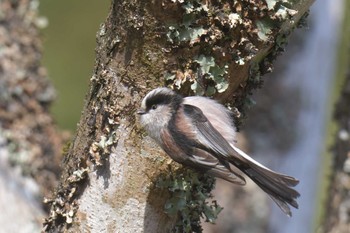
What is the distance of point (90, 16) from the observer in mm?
7938

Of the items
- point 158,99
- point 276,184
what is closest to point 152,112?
point 158,99

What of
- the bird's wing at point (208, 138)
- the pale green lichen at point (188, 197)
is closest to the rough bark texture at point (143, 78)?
the pale green lichen at point (188, 197)

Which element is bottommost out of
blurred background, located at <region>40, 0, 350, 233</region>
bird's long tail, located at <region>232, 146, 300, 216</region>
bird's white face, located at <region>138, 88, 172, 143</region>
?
bird's long tail, located at <region>232, 146, 300, 216</region>

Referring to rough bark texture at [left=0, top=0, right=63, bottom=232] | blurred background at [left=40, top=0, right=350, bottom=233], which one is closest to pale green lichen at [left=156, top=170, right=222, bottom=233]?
rough bark texture at [left=0, top=0, right=63, bottom=232]

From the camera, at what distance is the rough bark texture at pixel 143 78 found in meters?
2.26

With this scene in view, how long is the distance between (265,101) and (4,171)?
3.03m

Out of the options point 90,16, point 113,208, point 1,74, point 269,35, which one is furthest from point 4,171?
point 90,16

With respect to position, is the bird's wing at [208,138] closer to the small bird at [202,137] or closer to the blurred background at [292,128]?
the small bird at [202,137]

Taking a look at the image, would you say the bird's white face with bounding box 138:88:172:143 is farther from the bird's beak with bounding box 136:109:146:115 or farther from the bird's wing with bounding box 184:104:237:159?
the bird's wing with bounding box 184:104:237:159

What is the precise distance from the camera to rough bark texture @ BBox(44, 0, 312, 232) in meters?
2.26

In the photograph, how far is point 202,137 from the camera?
240cm

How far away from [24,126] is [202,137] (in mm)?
1565

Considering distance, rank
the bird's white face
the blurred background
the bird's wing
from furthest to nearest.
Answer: the blurred background → the bird's wing → the bird's white face

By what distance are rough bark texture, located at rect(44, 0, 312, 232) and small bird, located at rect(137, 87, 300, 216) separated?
0.14 feet
